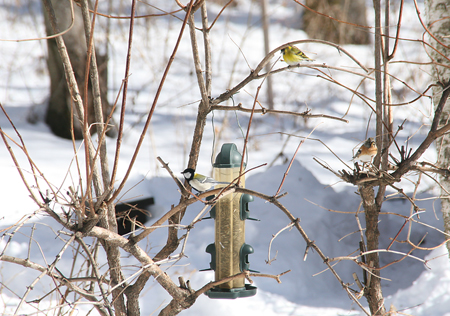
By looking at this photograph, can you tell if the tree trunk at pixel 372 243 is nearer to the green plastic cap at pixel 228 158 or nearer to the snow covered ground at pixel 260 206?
the snow covered ground at pixel 260 206

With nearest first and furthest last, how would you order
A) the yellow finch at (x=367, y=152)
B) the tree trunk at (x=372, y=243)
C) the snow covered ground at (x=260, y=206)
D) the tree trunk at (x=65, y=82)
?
the yellow finch at (x=367, y=152) < the tree trunk at (x=372, y=243) < the snow covered ground at (x=260, y=206) < the tree trunk at (x=65, y=82)

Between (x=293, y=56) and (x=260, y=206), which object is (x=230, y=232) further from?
(x=260, y=206)

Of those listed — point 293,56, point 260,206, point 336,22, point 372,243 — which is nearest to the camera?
point 372,243

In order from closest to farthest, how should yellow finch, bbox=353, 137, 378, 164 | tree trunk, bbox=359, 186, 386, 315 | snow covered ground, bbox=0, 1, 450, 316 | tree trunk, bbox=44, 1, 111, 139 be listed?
yellow finch, bbox=353, 137, 378, 164
tree trunk, bbox=359, 186, 386, 315
snow covered ground, bbox=0, 1, 450, 316
tree trunk, bbox=44, 1, 111, 139

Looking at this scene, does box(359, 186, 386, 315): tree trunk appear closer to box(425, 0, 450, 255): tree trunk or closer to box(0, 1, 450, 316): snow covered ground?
box(0, 1, 450, 316): snow covered ground

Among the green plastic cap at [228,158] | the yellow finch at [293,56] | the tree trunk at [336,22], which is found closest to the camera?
the green plastic cap at [228,158]

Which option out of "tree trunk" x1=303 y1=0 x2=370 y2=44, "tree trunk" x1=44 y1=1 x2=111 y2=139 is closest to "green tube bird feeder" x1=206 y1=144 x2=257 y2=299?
"tree trunk" x1=44 y1=1 x2=111 y2=139

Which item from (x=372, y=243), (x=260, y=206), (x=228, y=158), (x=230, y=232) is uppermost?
(x=260, y=206)

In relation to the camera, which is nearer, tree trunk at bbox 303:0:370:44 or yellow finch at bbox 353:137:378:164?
yellow finch at bbox 353:137:378:164

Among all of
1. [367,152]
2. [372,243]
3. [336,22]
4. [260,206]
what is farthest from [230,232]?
[336,22]

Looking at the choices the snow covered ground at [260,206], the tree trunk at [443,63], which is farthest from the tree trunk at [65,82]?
the tree trunk at [443,63]

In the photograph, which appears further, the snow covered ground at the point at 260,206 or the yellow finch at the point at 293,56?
the snow covered ground at the point at 260,206

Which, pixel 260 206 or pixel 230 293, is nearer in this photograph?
pixel 230 293

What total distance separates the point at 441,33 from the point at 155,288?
2.43 metres
